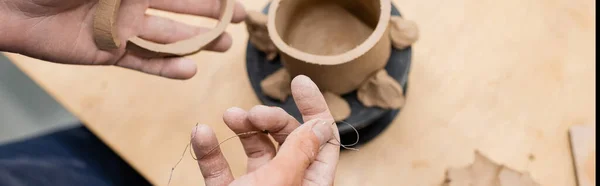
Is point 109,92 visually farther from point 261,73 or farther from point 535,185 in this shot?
point 535,185

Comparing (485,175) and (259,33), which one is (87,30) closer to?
(259,33)

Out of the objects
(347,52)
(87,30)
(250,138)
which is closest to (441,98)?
(347,52)

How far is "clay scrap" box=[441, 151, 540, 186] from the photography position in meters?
0.80

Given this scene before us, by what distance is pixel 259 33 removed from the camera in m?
0.88

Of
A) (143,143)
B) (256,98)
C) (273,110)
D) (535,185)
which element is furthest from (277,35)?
(535,185)

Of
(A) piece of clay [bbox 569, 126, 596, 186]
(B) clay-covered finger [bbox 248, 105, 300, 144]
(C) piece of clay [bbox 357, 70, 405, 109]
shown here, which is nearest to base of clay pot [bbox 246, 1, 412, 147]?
(C) piece of clay [bbox 357, 70, 405, 109]

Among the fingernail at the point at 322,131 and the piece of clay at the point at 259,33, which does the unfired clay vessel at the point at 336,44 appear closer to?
the piece of clay at the point at 259,33

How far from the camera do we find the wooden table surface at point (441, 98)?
2.93 ft

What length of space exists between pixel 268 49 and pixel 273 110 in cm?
25

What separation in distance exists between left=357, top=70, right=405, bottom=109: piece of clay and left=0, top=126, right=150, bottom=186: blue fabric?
50cm

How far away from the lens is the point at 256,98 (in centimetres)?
97

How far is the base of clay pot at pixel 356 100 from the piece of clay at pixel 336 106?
1 centimetres

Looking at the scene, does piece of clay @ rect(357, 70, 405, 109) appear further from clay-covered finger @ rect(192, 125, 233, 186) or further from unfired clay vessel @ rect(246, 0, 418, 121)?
clay-covered finger @ rect(192, 125, 233, 186)

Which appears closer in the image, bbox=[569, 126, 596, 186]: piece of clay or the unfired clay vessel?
the unfired clay vessel
